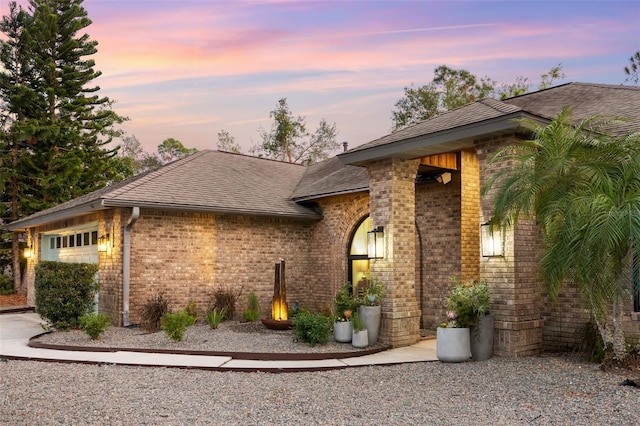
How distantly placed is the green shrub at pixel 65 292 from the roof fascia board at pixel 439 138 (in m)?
6.11

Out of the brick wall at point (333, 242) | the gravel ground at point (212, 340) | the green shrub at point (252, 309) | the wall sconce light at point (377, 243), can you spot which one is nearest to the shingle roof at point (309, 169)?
the brick wall at point (333, 242)

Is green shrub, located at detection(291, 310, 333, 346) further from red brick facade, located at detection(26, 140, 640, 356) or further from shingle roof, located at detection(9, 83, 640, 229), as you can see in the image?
shingle roof, located at detection(9, 83, 640, 229)

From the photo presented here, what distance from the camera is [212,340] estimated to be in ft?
34.7

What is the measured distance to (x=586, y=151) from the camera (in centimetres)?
709

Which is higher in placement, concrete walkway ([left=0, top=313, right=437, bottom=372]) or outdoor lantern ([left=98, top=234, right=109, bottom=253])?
outdoor lantern ([left=98, top=234, right=109, bottom=253])

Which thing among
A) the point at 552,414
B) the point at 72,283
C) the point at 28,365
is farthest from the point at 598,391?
the point at 72,283

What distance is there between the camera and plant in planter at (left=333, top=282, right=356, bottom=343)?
33.1ft

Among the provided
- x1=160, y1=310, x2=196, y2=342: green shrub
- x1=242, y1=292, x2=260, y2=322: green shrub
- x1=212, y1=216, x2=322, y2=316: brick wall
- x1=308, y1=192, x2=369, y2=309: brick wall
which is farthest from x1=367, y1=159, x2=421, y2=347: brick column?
x1=212, y1=216, x2=322, y2=316: brick wall

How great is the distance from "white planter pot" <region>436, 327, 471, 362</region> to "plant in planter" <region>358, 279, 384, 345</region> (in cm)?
181

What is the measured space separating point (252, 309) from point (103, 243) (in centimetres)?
396

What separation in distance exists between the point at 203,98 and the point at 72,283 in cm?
1158

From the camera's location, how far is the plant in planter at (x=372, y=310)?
32.8 ft

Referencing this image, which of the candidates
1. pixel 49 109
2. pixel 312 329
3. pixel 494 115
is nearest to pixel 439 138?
pixel 494 115

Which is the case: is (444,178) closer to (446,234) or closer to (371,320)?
(446,234)
